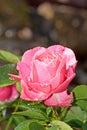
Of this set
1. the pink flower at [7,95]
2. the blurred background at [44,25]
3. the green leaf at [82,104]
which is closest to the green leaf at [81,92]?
the green leaf at [82,104]

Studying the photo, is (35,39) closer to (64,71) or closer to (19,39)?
(19,39)

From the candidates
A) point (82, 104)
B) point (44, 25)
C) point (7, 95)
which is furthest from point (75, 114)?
point (44, 25)

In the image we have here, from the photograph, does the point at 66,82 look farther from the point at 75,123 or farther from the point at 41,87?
the point at 75,123

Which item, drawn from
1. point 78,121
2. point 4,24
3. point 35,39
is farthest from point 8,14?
point 78,121

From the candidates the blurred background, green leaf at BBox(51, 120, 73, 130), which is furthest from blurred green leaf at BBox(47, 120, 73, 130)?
the blurred background

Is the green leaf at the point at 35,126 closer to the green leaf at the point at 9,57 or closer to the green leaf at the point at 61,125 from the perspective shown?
the green leaf at the point at 61,125

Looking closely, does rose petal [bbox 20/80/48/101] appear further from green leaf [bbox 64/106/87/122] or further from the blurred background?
the blurred background
